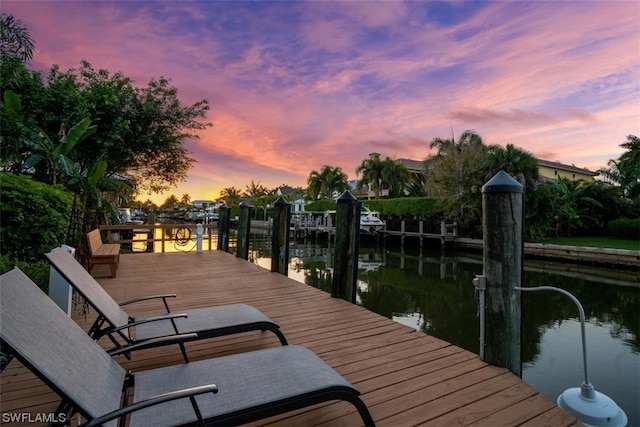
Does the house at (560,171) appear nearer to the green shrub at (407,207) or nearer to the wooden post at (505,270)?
the green shrub at (407,207)

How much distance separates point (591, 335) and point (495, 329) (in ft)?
22.4

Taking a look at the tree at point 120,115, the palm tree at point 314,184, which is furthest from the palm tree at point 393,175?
the tree at point 120,115

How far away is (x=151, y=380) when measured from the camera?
6.76ft

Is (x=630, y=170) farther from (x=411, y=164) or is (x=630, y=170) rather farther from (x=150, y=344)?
(x=150, y=344)

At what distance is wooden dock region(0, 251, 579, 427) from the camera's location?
2.25 m

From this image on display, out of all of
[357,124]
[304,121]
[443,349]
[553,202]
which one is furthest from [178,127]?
[553,202]

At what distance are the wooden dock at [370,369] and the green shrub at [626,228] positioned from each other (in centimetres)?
2162

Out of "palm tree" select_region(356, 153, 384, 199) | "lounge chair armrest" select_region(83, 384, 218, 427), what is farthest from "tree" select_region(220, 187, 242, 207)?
"lounge chair armrest" select_region(83, 384, 218, 427)

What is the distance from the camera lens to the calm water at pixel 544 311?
577 cm

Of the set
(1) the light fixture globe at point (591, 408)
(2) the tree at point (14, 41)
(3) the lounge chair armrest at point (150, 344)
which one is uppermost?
(2) the tree at point (14, 41)

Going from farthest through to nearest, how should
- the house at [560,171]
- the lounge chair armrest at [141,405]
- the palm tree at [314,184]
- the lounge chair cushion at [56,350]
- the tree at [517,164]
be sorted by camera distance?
1. the palm tree at [314,184]
2. the house at [560,171]
3. the tree at [517,164]
4. the lounge chair cushion at [56,350]
5. the lounge chair armrest at [141,405]

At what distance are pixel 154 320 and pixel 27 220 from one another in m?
4.28

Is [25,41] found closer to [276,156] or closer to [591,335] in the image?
[591,335]

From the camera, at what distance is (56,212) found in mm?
5844
